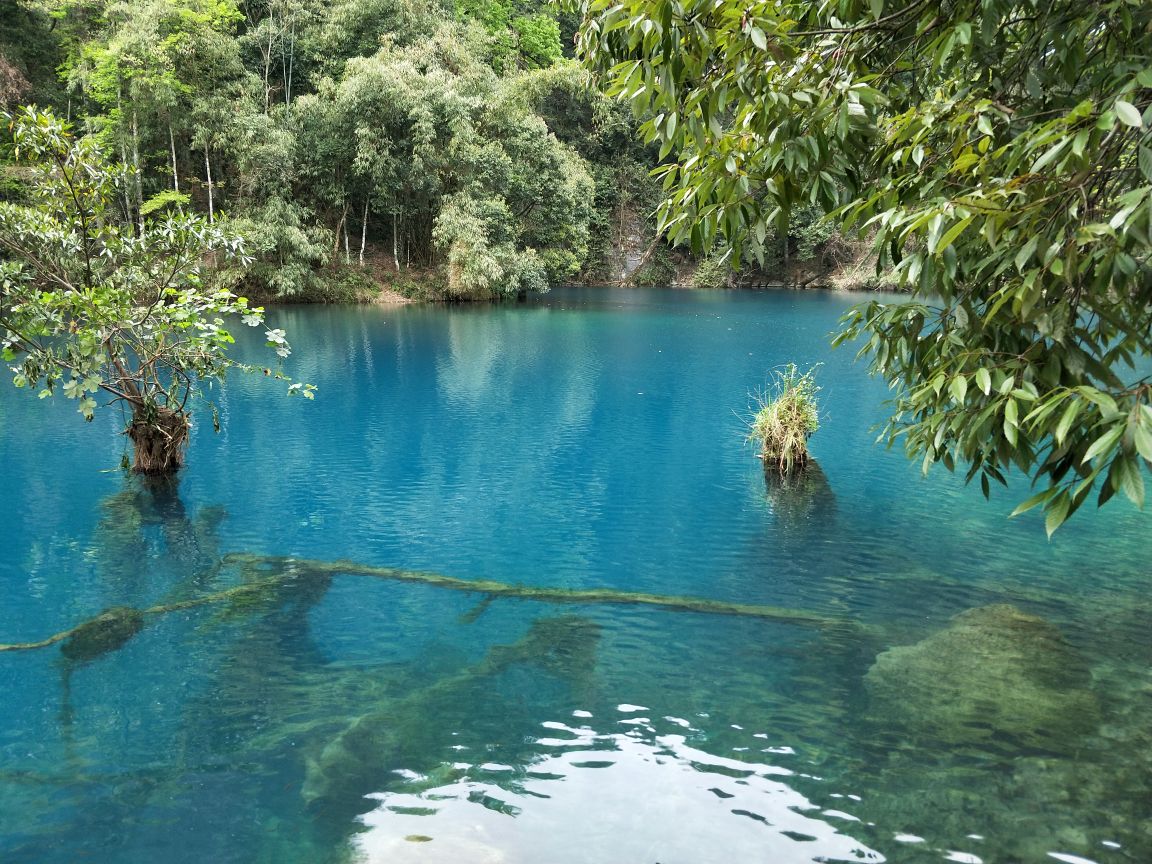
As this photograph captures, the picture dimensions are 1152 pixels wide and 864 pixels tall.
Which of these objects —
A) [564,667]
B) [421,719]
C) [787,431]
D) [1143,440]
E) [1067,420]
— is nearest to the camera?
[1143,440]

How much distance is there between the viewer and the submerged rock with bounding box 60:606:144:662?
693cm

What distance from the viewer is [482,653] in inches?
272

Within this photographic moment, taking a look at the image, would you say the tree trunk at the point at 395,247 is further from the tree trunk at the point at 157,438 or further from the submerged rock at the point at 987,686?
the submerged rock at the point at 987,686

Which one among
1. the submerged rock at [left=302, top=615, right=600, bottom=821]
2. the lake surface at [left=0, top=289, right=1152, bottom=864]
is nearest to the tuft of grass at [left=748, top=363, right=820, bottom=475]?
the lake surface at [left=0, top=289, right=1152, bottom=864]

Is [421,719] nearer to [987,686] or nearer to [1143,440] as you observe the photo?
[987,686]

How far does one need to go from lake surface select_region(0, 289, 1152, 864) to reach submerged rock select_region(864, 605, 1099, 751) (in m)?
0.03

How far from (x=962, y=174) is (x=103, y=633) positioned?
25.5ft

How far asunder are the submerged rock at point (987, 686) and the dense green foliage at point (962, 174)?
280 centimetres

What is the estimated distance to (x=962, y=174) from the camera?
3.48 m

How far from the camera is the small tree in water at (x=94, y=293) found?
9852 mm

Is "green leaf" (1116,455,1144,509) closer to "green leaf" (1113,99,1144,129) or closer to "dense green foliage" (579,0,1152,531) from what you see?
"dense green foliage" (579,0,1152,531)

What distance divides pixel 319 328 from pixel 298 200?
40.9 feet

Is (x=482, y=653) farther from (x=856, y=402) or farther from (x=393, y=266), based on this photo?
(x=393, y=266)

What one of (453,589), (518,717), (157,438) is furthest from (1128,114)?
(157,438)
